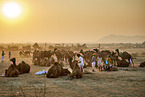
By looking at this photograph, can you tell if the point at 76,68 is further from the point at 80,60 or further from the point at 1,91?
the point at 1,91

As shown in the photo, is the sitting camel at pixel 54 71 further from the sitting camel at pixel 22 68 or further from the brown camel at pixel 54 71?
the sitting camel at pixel 22 68

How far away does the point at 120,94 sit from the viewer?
9.12 metres

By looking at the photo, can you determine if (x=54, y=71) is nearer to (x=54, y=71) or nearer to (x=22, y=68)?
(x=54, y=71)

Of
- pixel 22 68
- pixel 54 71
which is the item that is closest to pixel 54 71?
pixel 54 71

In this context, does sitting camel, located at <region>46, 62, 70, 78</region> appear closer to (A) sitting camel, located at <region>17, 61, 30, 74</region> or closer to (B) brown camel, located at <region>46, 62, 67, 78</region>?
(B) brown camel, located at <region>46, 62, 67, 78</region>

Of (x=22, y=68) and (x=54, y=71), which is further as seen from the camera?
(x=22, y=68)

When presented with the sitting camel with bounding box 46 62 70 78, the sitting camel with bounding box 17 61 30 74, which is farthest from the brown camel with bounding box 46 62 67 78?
the sitting camel with bounding box 17 61 30 74

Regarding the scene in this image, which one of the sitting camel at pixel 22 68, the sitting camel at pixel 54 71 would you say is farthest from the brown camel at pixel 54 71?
the sitting camel at pixel 22 68

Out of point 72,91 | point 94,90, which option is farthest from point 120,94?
point 72,91

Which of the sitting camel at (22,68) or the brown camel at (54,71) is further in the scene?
the sitting camel at (22,68)

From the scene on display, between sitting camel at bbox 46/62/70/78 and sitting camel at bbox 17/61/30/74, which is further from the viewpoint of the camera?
sitting camel at bbox 17/61/30/74

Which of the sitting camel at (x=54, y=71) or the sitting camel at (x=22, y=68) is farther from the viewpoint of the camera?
the sitting camel at (x=22, y=68)

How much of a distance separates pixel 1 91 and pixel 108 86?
571 centimetres

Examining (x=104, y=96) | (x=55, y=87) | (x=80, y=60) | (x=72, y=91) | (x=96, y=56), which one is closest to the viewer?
(x=104, y=96)
